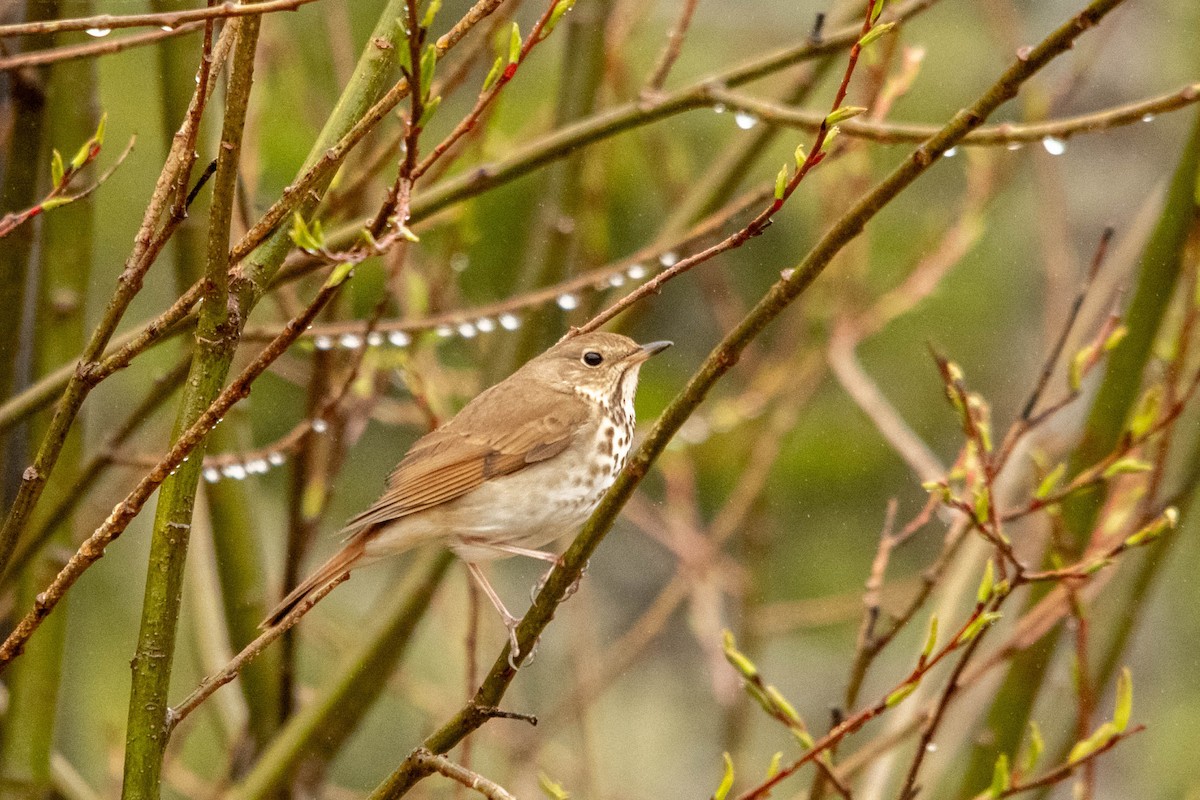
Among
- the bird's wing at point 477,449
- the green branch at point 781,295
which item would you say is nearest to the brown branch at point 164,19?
the green branch at point 781,295

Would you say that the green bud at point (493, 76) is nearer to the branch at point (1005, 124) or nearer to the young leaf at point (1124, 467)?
the branch at point (1005, 124)

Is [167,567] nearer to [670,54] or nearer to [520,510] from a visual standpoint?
[520,510]

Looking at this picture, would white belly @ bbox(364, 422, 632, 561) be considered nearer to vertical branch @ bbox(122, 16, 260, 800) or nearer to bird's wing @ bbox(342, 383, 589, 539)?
bird's wing @ bbox(342, 383, 589, 539)

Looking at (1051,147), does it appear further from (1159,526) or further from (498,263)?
(498,263)

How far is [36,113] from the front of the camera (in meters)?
2.24

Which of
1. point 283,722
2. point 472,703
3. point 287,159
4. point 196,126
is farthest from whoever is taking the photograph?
point 287,159

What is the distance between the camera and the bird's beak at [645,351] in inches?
83.8

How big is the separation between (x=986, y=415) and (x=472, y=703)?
1062 mm

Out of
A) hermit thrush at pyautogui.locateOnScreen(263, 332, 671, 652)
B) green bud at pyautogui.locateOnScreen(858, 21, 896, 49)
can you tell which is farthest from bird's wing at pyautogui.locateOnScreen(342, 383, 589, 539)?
green bud at pyautogui.locateOnScreen(858, 21, 896, 49)

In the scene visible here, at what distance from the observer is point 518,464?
2203 millimetres

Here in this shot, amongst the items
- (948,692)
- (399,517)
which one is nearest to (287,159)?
(399,517)

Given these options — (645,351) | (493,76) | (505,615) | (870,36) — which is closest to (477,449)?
(645,351)


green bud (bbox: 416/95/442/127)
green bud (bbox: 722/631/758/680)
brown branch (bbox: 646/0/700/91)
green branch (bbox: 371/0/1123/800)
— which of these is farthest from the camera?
brown branch (bbox: 646/0/700/91)

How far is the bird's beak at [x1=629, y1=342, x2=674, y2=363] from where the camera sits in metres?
2.13
